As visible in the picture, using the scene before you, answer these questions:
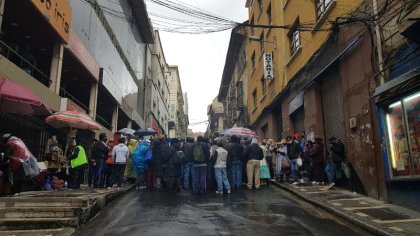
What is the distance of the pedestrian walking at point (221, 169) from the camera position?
1157 cm

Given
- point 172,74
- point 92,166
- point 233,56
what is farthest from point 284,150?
point 172,74

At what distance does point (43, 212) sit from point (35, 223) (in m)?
0.35

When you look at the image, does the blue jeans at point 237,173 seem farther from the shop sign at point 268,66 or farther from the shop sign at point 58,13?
the shop sign at point 268,66

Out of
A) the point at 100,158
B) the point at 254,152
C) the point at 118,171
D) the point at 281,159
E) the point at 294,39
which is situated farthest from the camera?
the point at 294,39

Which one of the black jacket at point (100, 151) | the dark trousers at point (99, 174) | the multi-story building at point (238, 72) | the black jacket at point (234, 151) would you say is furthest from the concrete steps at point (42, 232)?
the multi-story building at point (238, 72)

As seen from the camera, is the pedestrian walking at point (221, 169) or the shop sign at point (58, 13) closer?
the pedestrian walking at point (221, 169)

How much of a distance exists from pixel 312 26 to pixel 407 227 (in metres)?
10.2

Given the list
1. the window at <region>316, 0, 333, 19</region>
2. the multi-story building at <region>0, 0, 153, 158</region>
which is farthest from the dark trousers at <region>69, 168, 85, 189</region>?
the window at <region>316, 0, 333, 19</region>

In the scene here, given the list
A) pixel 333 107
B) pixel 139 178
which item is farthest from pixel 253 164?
pixel 139 178

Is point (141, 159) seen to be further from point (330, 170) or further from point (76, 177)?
point (330, 170)

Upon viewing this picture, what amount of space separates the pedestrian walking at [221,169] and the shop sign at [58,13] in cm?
→ 715

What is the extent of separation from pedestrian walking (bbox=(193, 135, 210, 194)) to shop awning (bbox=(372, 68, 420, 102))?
5.20 m

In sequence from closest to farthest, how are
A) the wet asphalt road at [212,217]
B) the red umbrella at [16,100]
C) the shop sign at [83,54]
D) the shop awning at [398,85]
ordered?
the wet asphalt road at [212,217] → the shop awning at [398,85] → the red umbrella at [16,100] → the shop sign at [83,54]

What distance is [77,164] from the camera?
11445mm
